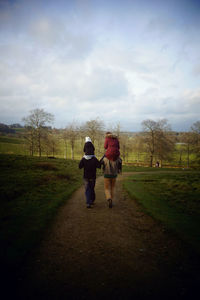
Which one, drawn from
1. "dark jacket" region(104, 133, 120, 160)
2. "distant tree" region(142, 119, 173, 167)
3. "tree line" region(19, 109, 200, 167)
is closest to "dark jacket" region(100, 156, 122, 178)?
"dark jacket" region(104, 133, 120, 160)

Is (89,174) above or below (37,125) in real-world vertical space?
below

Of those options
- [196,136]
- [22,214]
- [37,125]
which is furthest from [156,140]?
[22,214]

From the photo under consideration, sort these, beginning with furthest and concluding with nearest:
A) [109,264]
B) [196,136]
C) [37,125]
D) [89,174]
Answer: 1. [196,136]
2. [37,125]
3. [89,174]
4. [109,264]

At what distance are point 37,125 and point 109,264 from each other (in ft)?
136

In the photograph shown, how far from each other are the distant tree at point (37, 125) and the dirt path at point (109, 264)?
1474 inches

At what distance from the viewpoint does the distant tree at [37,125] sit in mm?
40312

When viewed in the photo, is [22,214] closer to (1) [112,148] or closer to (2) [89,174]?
(2) [89,174]

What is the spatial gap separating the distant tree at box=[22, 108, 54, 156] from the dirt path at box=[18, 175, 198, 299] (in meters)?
37.4

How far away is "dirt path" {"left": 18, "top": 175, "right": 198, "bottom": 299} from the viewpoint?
2848 mm

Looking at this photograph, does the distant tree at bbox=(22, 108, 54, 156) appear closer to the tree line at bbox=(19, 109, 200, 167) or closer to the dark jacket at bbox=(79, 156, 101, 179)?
the tree line at bbox=(19, 109, 200, 167)

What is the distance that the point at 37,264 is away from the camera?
3627 mm

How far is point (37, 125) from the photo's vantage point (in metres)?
40.8

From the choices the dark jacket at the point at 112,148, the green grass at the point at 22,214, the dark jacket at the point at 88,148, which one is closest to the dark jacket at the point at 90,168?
the dark jacket at the point at 88,148

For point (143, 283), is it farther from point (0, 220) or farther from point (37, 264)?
point (0, 220)
